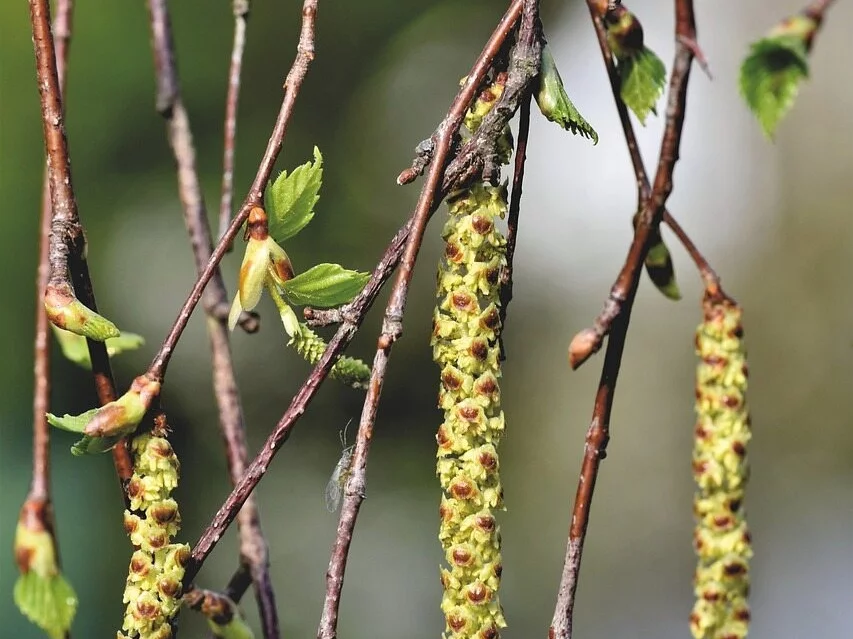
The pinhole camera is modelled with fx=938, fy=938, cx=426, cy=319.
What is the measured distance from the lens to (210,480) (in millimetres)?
1764

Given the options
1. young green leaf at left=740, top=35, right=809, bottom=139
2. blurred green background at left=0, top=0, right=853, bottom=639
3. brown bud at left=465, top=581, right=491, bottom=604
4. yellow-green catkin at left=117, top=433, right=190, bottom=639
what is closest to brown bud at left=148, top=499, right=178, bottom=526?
yellow-green catkin at left=117, top=433, right=190, bottom=639

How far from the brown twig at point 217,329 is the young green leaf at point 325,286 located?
0.50 ft

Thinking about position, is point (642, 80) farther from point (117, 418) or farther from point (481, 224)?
point (117, 418)

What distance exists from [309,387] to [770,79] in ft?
0.55

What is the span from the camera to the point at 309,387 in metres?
0.31

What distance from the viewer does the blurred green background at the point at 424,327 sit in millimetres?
1563

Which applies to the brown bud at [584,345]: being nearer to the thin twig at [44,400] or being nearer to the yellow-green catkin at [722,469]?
the yellow-green catkin at [722,469]

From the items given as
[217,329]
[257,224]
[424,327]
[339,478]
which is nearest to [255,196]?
[257,224]

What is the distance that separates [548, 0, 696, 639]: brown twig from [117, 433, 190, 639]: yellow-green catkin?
0.13m

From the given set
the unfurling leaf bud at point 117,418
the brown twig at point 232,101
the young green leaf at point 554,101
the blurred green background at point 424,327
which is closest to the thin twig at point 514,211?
the young green leaf at point 554,101

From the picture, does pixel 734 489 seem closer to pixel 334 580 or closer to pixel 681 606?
pixel 334 580

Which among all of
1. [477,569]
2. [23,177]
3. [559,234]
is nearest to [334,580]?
[477,569]

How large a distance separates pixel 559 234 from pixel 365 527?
966 mm

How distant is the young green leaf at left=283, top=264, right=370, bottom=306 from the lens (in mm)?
347
